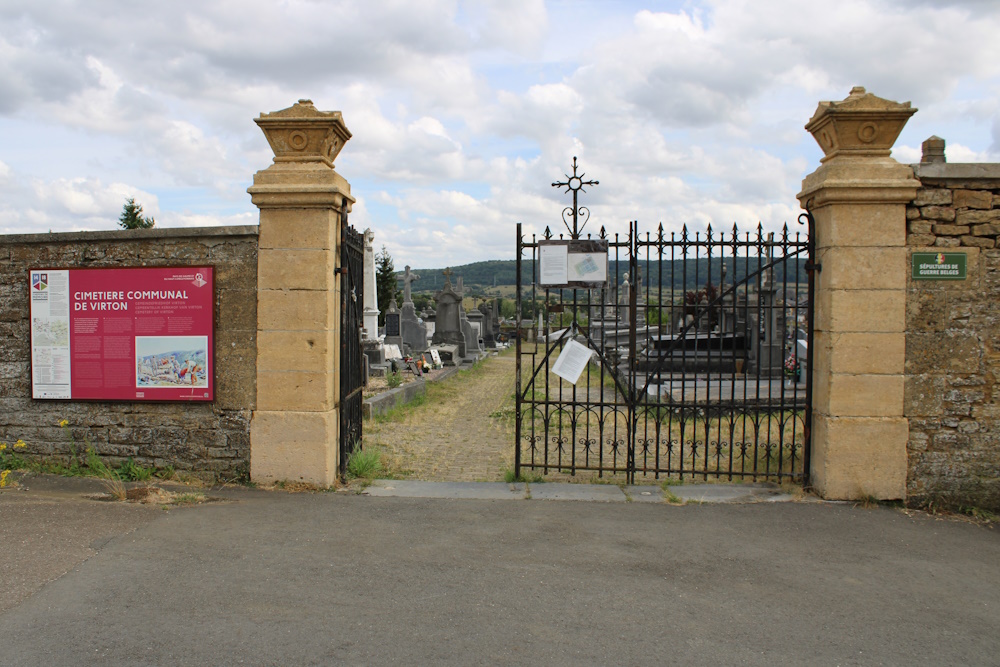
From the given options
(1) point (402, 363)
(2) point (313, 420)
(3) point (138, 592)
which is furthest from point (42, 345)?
(1) point (402, 363)

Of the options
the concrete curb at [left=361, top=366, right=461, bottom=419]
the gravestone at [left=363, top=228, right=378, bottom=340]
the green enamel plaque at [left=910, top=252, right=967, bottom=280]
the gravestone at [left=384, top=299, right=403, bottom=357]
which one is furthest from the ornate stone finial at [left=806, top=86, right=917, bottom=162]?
the gravestone at [left=384, top=299, right=403, bottom=357]

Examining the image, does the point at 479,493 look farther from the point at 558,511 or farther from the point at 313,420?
the point at 313,420

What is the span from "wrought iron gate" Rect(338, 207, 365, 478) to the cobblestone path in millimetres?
760

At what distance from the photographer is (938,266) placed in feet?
17.2

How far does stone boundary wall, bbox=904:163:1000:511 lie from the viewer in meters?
5.23

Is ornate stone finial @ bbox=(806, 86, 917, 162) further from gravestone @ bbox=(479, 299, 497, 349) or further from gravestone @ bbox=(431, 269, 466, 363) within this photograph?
gravestone @ bbox=(479, 299, 497, 349)

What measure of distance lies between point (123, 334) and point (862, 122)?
243 inches

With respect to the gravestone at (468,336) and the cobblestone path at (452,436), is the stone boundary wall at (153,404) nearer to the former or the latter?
the cobblestone path at (452,436)

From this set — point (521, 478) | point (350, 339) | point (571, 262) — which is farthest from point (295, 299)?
point (521, 478)

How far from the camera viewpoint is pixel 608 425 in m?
9.84

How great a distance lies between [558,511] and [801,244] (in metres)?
2.93

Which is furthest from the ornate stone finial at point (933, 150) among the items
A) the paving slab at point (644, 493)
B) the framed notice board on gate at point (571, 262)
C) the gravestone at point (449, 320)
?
the gravestone at point (449, 320)

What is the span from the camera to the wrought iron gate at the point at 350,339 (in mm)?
5664

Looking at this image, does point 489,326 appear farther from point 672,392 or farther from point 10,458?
point 10,458
